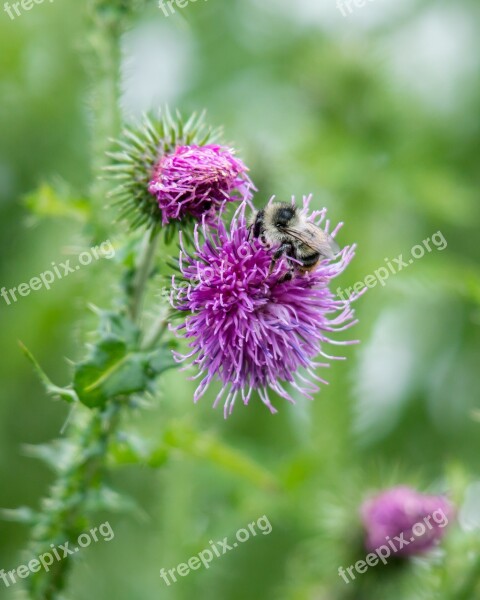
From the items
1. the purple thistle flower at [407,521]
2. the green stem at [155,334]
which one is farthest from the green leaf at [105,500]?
the purple thistle flower at [407,521]

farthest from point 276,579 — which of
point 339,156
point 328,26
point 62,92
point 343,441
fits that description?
point 328,26

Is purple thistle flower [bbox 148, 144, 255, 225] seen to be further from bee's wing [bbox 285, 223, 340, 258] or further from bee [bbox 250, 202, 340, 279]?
bee's wing [bbox 285, 223, 340, 258]

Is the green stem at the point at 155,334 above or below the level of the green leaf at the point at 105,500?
above

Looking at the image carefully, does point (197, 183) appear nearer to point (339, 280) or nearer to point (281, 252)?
point (281, 252)

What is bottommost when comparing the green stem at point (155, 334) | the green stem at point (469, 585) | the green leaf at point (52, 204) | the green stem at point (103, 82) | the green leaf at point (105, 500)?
the green stem at point (469, 585)

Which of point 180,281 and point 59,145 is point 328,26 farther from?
point 180,281

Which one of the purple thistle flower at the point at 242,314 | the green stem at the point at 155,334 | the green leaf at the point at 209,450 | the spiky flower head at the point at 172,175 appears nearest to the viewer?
the purple thistle flower at the point at 242,314

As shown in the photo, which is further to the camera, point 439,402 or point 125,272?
point 439,402

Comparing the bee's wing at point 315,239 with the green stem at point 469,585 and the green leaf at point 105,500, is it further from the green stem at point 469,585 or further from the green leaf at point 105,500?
the green stem at point 469,585
